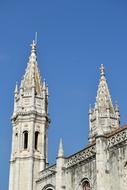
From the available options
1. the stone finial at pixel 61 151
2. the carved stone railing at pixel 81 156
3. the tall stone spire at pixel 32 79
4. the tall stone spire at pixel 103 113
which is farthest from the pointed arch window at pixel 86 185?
the tall stone spire at pixel 32 79

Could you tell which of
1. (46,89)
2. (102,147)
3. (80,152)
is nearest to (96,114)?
(46,89)

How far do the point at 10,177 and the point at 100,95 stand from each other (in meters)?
12.2

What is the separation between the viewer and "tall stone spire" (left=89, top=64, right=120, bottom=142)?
1848 inches

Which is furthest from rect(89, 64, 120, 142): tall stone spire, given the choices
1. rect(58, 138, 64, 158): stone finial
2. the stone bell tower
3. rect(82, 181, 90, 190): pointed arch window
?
rect(82, 181, 90, 190): pointed arch window

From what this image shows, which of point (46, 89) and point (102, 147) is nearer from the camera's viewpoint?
point (102, 147)

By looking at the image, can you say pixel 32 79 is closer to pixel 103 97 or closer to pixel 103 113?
pixel 103 97

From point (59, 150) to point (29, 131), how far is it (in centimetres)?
745

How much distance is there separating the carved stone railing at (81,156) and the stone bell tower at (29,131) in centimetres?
714

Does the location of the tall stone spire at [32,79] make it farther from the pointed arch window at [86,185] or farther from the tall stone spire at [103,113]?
the pointed arch window at [86,185]

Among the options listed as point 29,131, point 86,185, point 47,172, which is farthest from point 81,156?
point 29,131

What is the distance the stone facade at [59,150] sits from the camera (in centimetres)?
3133

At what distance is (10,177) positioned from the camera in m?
44.4

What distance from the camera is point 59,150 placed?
38.0 metres

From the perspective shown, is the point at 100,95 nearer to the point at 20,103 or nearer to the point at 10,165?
the point at 20,103
